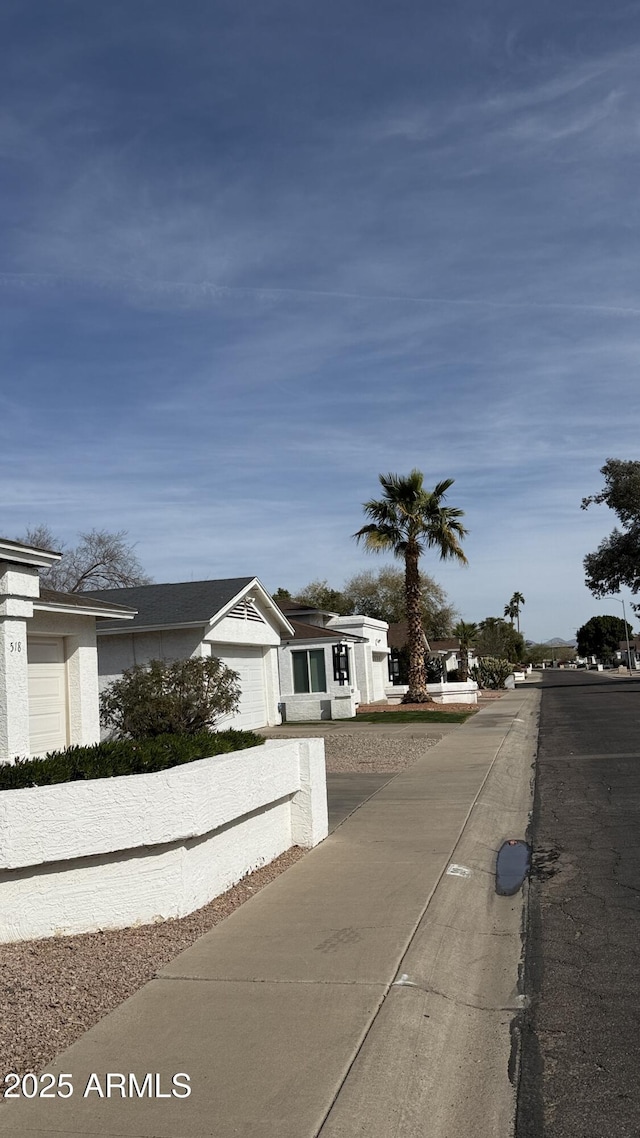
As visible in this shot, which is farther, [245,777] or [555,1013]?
[245,777]

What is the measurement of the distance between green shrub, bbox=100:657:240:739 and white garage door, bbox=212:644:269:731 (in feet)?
22.0

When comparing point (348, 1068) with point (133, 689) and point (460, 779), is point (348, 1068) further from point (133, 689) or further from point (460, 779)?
point (133, 689)

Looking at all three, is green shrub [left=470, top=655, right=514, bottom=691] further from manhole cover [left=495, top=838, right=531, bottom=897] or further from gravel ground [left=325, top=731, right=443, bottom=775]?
manhole cover [left=495, top=838, right=531, bottom=897]

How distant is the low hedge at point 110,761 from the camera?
22.9ft

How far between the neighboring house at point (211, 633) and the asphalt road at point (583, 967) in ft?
38.0

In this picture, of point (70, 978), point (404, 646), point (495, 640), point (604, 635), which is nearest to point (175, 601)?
point (70, 978)

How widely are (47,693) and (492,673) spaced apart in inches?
1814

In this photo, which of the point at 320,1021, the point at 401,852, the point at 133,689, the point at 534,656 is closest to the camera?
the point at 320,1021

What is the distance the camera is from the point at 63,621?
15406mm

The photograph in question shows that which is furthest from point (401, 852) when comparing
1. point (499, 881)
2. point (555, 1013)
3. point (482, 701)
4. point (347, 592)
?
point (347, 592)

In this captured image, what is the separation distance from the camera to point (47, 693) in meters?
15.1

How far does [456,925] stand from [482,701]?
35.7 m

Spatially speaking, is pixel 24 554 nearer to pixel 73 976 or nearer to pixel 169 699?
pixel 169 699

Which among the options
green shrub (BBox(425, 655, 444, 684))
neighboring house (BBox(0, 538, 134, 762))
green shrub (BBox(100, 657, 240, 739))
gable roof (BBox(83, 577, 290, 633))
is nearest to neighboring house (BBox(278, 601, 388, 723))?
gable roof (BBox(83, 577, 290, 633))
